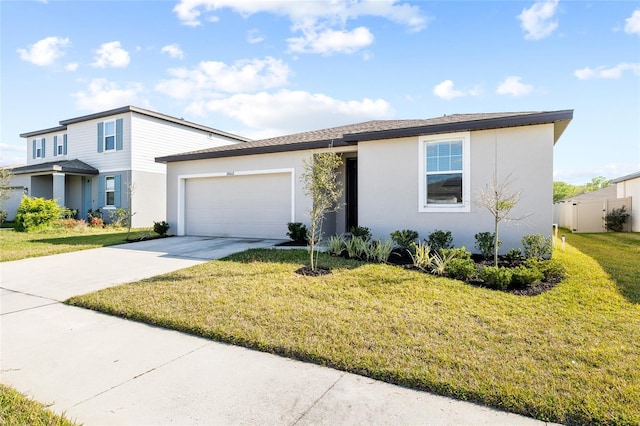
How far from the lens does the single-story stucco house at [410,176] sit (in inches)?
305

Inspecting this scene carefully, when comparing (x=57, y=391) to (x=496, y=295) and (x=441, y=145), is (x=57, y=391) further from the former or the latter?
(x=441, y=145)

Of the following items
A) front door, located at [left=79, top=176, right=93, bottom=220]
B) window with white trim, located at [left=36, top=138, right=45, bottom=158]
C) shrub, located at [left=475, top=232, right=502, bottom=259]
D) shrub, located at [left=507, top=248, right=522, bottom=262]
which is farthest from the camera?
window with white trim, located at [left=36, top=138, right=45, bottom=158]

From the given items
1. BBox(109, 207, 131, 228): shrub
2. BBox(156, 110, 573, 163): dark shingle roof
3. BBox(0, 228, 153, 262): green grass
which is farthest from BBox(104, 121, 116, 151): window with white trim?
BBox(156, 110, 573, 163): dark shingle roof

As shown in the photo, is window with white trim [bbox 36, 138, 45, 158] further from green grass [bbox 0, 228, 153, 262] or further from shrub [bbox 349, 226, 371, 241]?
shrub [bbox 349, 226, 371, 241]

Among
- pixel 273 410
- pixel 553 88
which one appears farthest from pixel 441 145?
pixel 273 410

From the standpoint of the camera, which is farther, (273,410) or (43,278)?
(43,278)

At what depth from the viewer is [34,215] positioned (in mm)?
15695

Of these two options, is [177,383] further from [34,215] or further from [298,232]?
[34,215]

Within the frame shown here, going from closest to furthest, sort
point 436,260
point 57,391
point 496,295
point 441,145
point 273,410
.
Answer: point 273,410 < point 57,391 < point 496,295 < point 436,260 < point 441,145

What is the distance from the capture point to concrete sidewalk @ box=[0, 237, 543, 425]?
2.61 metres

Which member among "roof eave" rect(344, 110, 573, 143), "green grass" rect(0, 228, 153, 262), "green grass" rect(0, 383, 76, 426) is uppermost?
"roof eave" rect(344, 110, 573, 143)

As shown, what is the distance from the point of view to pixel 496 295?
5.44 meters

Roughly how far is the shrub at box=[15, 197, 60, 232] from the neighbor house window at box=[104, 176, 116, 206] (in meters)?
2.74

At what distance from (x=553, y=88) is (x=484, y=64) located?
230cm
